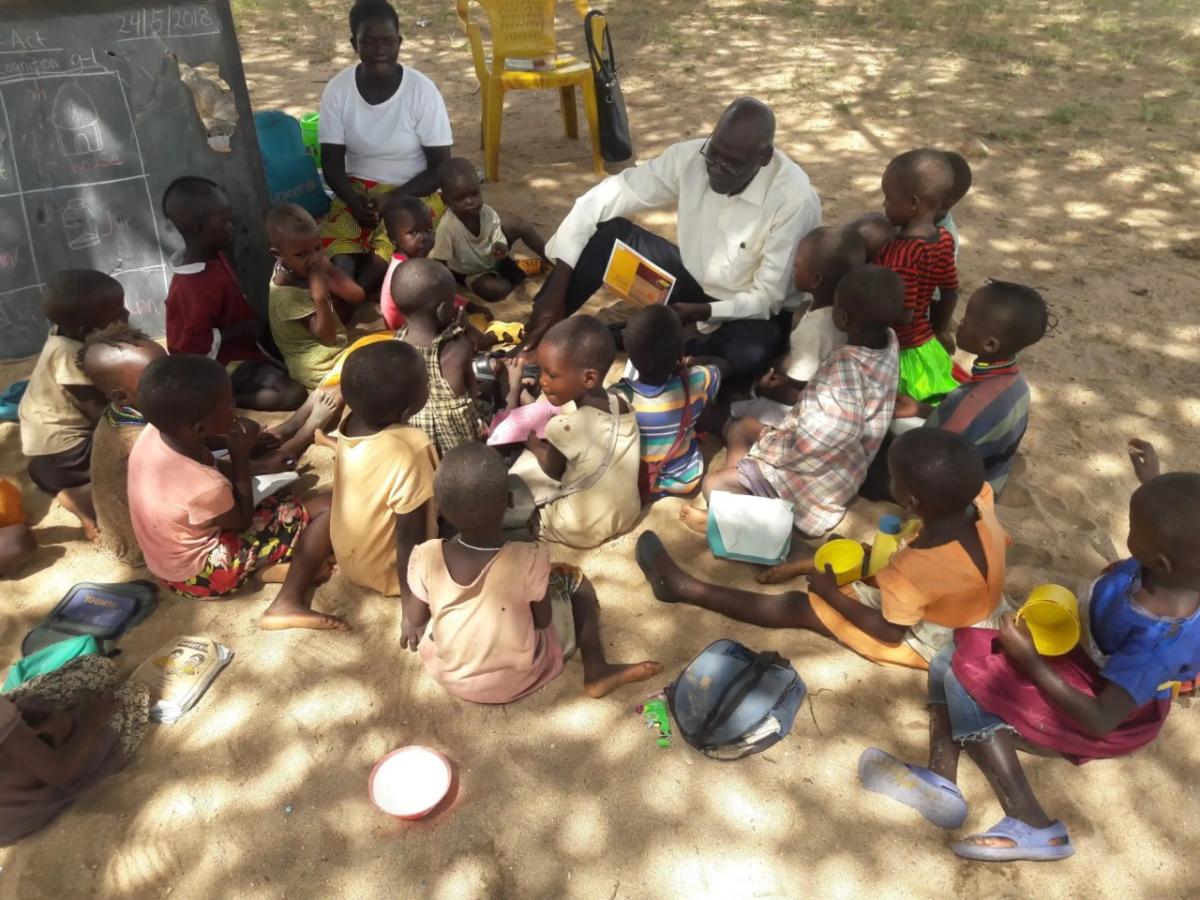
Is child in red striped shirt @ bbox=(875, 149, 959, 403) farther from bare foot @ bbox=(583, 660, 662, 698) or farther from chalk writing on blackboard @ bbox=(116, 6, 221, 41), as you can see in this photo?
chalk writing on blackboard @ bbox=(116, 6, 221, 41)

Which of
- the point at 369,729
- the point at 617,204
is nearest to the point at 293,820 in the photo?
the point at 369,729

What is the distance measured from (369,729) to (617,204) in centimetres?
274

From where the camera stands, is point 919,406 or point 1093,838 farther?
point 919,406

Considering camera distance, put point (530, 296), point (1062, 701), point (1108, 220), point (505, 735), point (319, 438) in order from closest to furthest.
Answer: point (1062, 701), point (505, 735), point (319, 438), point (530, 296), point (1108, 220)

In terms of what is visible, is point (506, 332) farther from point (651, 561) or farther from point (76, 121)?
point (76, 121)

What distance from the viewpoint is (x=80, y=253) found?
4.24m

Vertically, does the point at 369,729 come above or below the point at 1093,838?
above

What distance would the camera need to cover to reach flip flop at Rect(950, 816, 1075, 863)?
2252 millimetres

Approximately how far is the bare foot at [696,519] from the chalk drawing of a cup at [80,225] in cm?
330

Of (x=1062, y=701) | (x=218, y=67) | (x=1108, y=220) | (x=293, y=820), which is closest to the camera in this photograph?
(x=1062, y=701)

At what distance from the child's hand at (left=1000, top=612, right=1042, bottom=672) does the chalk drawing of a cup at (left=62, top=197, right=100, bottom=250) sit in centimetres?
443

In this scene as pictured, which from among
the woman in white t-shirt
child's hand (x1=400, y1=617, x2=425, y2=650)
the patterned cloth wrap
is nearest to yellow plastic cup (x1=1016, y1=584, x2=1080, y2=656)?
child's hand (x1=400, y1=617, x2=425, y2=650)

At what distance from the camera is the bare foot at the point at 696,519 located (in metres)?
3.31

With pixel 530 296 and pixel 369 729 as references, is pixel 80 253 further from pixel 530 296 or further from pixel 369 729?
pixel 369 729
